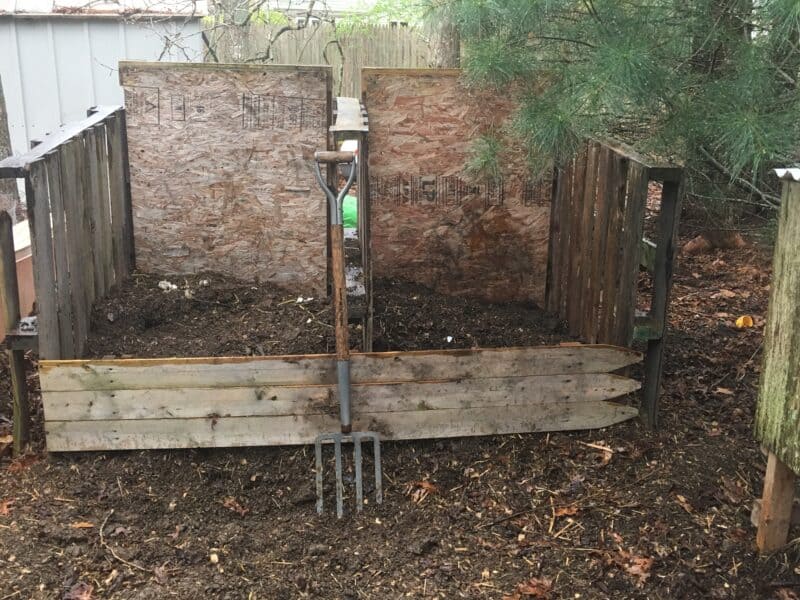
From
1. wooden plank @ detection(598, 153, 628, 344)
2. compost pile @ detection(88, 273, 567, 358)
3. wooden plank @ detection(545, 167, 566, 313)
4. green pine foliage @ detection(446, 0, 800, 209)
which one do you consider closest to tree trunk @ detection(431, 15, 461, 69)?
wooden plank @ detection(545, 167, 566, 313)

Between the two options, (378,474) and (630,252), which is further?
(630,252)

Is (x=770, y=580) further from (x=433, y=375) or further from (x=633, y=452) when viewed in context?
(x=433, y=375)

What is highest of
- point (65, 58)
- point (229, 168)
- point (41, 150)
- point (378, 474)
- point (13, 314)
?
point (65, 58)

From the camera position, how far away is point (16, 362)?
3.68m

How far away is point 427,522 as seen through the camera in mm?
3336

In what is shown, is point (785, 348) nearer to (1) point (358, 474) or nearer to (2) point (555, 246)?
(1) point (358, 474)

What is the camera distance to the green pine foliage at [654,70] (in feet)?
9.70

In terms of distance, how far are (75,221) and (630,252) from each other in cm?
254

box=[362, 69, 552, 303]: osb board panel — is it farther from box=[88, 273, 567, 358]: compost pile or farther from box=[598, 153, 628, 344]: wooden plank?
box=[598, 153, 628, 344]: wooden plank

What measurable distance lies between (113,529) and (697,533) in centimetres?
226

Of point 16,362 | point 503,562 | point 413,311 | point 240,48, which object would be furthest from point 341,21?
point 503,562

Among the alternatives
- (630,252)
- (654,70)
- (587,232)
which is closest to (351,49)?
(587,232)

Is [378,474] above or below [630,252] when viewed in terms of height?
below

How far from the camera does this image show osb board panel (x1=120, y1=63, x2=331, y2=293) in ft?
15.2
